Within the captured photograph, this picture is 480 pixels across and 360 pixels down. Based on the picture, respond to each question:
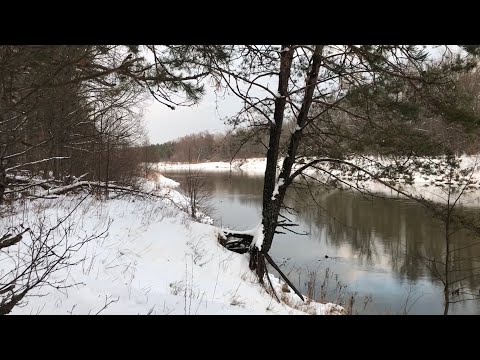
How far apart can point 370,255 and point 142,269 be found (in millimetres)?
7953

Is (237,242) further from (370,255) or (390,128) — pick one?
(370,255)

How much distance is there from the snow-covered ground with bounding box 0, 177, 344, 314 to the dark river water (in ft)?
5.92

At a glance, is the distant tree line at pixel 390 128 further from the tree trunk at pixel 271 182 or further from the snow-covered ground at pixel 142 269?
the snow-covered ground at pixel 142 269

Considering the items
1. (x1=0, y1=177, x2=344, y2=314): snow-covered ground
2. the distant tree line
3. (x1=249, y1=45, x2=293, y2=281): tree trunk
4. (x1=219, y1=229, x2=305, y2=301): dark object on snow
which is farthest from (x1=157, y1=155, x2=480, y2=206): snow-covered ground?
(x1=0, y1=177, x2=344, y2=314): snow-covered ground

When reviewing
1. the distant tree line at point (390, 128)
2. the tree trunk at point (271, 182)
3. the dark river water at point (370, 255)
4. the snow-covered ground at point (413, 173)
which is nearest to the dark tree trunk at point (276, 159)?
the tree trunk at point (271, 182)

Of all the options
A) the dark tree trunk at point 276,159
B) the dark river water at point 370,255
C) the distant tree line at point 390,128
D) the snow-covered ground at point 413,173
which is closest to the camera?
the distant tree line at point 390,128

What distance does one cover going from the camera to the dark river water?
830 cm

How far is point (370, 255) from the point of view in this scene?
11117 millimetres

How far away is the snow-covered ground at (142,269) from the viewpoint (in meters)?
3.79

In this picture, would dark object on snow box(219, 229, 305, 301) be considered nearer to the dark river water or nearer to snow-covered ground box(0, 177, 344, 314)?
snow-covered ground box(0, 177, 344, 314)

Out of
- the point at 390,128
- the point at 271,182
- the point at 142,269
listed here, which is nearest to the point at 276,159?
the point at 271,182

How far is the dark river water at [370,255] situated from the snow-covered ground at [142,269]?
1.80 meters

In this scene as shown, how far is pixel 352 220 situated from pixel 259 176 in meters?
16.4
